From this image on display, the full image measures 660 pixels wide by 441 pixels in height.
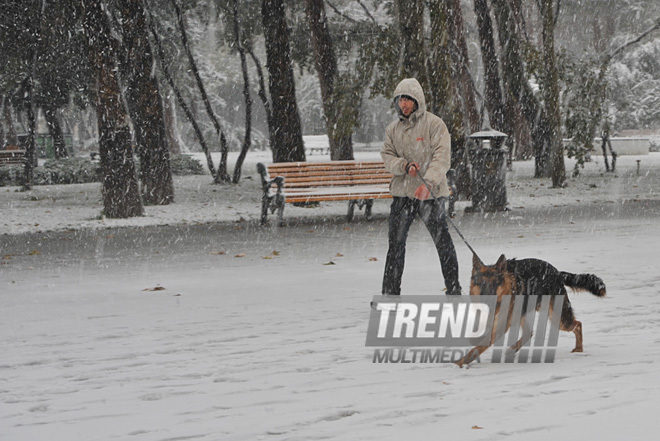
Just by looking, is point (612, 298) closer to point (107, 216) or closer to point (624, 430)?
point (624, 430)

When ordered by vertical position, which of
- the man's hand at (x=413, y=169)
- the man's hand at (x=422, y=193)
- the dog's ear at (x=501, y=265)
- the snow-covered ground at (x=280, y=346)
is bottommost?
the snow-covered ground at (x=280, y=346)

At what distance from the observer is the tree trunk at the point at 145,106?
62.4 ft

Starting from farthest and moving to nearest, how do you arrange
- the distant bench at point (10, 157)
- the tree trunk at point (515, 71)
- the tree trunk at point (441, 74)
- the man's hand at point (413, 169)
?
1. the distant bench at point (10, 157)
2. the tree trunk at point (515, 71)
3. the tree trunk at point (441, 74)
4. the man's hand at point (413, 169)

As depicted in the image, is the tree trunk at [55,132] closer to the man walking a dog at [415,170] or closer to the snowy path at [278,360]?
the snowy path at [278,360]

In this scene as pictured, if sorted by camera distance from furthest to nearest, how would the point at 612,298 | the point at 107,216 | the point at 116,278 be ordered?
1. the point at 107,216
2. the point at 116,278
3. the point at 612,298

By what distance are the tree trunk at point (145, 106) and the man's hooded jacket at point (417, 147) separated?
12567 millimetres

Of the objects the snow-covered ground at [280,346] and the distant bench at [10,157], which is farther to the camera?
the distant bench at [10,157]

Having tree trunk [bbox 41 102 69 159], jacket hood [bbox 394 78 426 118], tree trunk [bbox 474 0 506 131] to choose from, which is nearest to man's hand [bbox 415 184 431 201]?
jacket hood [bbox 394 78 426 118]

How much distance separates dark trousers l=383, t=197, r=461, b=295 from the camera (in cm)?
720

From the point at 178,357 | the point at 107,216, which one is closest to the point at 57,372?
the point at 178,357

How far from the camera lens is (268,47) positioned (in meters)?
18.7

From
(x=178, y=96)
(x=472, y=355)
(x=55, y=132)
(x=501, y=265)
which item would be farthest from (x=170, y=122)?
(x=501, y=265)

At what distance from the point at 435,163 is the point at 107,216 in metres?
10.8

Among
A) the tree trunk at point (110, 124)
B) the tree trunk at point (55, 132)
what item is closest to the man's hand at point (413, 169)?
the tree trunk at point (110, 124)
